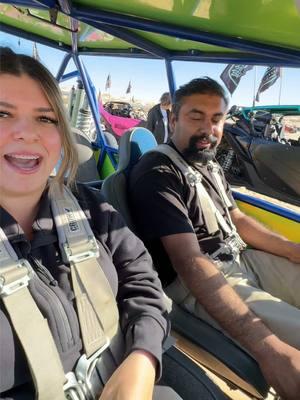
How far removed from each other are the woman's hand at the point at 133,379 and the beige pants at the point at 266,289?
56cm

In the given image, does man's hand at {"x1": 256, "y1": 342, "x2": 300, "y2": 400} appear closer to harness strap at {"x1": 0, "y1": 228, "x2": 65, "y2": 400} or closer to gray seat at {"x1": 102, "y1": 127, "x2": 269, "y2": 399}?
gray seat at {"x1": 102, "y1": 127, "x2": 269, "y2": 399}

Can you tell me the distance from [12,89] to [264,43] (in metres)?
1.26

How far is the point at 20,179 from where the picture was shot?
1.01 meters

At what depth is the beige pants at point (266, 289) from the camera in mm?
1468

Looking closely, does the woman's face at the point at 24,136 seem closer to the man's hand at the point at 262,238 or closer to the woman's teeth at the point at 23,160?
the woman's teeth at the point at 23,160

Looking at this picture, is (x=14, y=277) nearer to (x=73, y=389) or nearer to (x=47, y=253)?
(x=47, y=253)

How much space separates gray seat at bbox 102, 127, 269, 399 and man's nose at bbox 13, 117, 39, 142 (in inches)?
27.6

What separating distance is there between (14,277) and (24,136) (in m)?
0.37

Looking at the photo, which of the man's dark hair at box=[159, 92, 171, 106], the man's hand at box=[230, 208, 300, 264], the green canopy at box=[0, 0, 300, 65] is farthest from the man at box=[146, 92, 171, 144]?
the man's hand at box=[230, 208, 300, 264]

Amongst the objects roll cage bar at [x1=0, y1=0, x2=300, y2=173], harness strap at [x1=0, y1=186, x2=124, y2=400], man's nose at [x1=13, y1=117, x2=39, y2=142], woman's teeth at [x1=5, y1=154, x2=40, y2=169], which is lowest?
harness strap at [x1=0, y1=186, x2=124, y2=400]

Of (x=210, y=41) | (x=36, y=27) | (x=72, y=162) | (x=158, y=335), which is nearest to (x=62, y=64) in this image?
(x=36, y=27)

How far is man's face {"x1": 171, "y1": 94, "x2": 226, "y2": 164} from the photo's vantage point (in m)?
1.92

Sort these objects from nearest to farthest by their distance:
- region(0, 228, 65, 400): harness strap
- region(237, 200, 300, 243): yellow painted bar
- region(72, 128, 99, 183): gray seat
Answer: region(0, 228, 65, 400): harness strap → region(237, 200, 300, 243): yellow painted bar → region(72, 128, 99, 183): gray seat

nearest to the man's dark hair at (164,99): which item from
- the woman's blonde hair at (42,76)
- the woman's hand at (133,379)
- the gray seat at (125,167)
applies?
the gray seat at (125,167)
